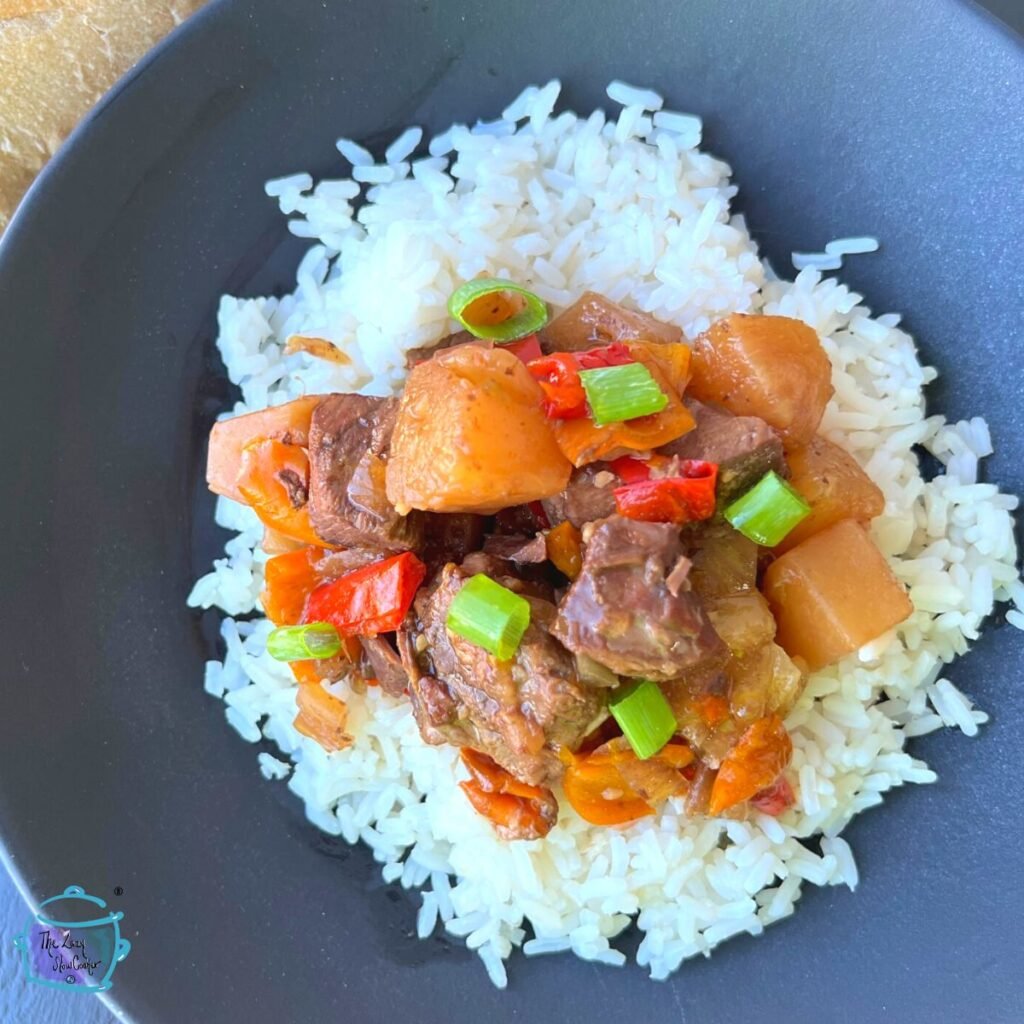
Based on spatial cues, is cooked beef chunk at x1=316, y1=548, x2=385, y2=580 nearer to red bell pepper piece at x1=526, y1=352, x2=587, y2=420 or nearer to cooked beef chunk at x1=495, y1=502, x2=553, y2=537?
cooked beef chunk at x1=495, y1=502, x2=553, y2=537

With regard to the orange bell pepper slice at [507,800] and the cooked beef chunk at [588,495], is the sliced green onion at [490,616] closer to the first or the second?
the cooked beef chunk at [588,495]

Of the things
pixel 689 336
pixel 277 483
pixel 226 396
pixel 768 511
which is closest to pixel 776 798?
pixel 768 511

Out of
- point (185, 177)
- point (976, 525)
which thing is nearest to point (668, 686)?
point (976, 525)

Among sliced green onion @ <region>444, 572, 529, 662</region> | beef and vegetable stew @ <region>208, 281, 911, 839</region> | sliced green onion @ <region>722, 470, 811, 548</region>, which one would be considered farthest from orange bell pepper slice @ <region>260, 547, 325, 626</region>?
sliced green onion @ <region>722, 470, 811, 548</region>

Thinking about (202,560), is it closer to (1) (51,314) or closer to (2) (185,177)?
(1) (51,314)

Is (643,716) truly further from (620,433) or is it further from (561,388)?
(561,388)

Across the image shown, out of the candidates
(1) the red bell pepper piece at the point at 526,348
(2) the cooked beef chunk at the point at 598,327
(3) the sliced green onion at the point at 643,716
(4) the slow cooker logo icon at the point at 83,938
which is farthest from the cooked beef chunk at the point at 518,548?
(4) the slow cooker logo icon at the point at 83,938

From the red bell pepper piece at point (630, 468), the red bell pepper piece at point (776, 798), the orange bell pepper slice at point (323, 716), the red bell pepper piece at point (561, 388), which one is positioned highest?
the red bell pepper piece at point (561, 388)
